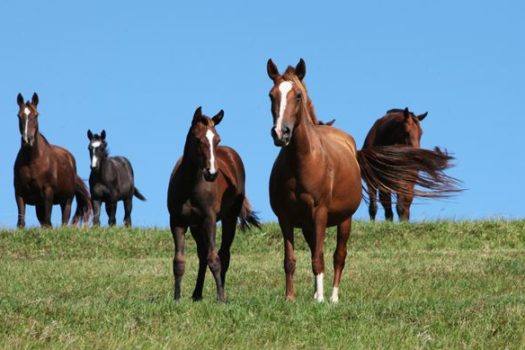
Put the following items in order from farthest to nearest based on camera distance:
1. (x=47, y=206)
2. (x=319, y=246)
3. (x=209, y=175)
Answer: (x=47, y=206) < (x=209, y=175) < (x=319, y=246)

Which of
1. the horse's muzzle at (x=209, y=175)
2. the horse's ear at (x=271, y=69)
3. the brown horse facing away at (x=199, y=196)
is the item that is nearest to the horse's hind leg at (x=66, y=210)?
the brown horse facing away at (x=199, y=196)

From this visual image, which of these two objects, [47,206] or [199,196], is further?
[47,206]

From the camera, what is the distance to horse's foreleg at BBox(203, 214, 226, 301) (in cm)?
1383

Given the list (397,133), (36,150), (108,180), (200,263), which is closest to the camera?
(200,263)

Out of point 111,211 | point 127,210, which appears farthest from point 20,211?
point 127,210

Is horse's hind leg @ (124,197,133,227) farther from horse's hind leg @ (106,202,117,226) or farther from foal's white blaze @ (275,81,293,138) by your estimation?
foal's white blaze @ (275,81,293,138)

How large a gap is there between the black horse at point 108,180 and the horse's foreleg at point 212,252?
605 inches

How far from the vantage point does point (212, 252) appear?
1391 cm

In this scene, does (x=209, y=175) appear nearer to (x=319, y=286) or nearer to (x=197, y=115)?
(x=197, y=115)

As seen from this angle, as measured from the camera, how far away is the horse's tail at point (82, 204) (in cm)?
3075

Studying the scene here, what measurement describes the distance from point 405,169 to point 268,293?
8.22 ft

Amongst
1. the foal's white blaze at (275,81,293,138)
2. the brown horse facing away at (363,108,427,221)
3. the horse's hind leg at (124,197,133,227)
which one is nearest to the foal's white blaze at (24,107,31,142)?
the brown horse facing away at (363,108,427,221)

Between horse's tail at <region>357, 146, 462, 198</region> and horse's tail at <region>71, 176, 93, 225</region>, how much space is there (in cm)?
1617

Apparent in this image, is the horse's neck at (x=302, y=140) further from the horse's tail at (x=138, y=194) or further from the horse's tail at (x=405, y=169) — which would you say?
the horse's tail at (x=138, y=194)
